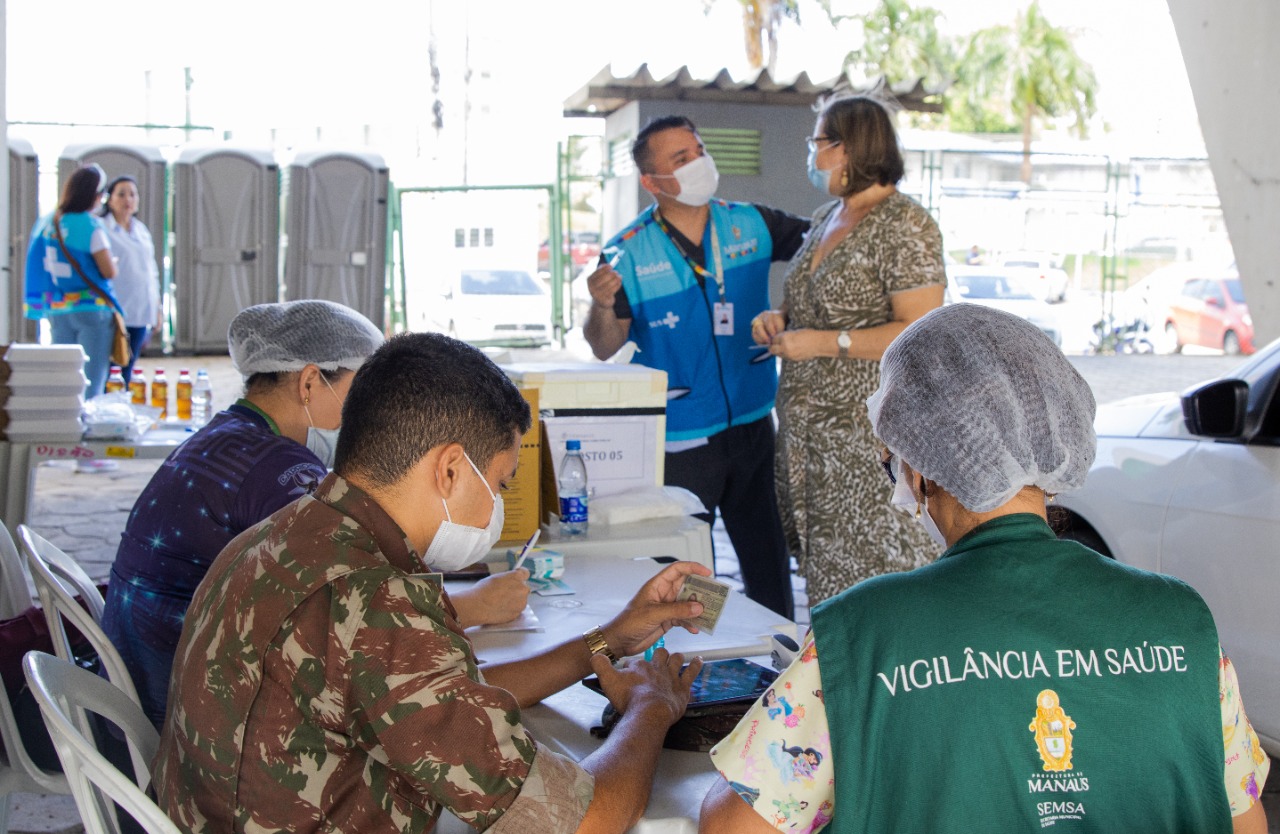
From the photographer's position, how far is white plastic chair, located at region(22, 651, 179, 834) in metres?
1.55

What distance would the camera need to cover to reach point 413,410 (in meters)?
1.72

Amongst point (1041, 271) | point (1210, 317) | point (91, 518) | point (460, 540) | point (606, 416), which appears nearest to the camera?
point (460, 540)

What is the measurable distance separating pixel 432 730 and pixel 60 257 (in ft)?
24.2

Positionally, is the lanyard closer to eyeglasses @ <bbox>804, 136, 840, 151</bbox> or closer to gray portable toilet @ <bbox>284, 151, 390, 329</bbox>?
eyeglasses @ <bbox>804, 136, 840, 151</bbox>

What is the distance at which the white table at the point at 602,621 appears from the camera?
1.78m

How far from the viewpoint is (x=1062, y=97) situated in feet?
108

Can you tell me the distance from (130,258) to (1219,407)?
7.71 m

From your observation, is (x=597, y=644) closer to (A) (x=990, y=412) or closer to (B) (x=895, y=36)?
(A) (x=990, y=412)

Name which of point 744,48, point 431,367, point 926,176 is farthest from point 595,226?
point 431,367

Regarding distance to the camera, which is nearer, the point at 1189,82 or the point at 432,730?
the point at 432,730

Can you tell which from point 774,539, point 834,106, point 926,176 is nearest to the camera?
point 834,106

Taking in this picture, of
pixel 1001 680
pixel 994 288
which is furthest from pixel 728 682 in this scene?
pixel 994 288

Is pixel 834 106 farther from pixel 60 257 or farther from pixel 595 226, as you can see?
Answer: pixel 595 226

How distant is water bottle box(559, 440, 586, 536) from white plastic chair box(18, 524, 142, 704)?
1.22m
